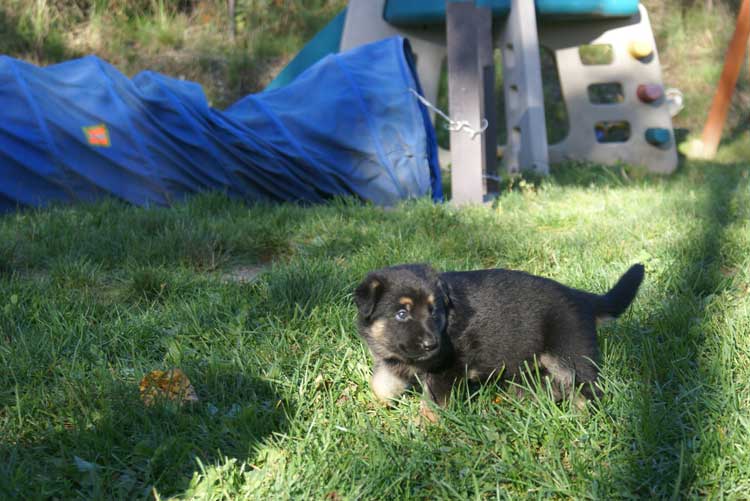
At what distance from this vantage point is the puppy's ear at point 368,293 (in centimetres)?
271

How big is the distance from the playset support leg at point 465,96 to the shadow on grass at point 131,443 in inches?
140

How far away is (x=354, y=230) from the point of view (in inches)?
183

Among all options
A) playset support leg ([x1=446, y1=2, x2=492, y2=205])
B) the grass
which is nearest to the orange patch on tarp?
the grass

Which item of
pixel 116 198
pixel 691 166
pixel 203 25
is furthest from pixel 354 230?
pixel 203 25

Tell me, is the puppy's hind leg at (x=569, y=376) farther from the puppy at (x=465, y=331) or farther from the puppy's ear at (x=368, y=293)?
the puppy's ear at (x=368, y=293)

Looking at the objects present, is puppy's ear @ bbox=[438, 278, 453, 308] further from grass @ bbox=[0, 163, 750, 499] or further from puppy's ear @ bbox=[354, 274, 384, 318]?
grass @ bbox=[0, 163, 750, 499]

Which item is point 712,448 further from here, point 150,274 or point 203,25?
point 203,25

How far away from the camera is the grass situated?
2.17 meters

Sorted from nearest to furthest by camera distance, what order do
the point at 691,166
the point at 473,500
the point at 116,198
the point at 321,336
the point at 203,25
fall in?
the point at 473,500 < the point at 321,336 < the point at 116,198 < the point at 691,166 < the point at 203,25

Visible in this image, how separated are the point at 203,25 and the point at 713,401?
36.1 feet

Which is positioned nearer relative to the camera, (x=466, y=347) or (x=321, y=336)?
(x=466, y=347)

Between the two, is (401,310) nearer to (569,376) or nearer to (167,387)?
(569,376)

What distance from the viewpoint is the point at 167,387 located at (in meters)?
2.63

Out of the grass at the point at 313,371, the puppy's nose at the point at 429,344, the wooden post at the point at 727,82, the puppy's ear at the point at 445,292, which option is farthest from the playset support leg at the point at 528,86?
the puppy's nose at the point at 429,344
